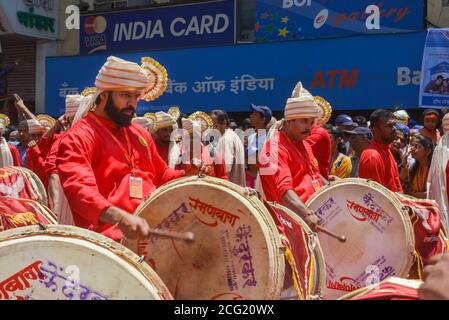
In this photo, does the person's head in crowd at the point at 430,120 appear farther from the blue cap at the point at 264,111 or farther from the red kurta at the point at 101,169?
the red kurta at the point at 101,169

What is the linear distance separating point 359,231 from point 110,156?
231cm

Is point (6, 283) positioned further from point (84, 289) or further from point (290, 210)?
point (290, 210)

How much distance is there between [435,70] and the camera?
12.0 m

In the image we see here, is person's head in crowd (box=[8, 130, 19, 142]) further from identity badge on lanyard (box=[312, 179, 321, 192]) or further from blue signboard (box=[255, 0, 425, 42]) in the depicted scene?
identity badge on lanyard (box=[312, 179, 321, 192])

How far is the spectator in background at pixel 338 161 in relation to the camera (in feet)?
29.1

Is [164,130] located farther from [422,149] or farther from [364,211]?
[364,211]

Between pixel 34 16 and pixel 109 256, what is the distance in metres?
19.8

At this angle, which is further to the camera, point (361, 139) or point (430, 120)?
point (430, 120)

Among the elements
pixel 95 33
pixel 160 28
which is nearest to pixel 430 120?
pixel 160 28

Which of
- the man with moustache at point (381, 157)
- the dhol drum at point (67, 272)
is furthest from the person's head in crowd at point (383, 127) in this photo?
the dhol drum at point (67, 272)

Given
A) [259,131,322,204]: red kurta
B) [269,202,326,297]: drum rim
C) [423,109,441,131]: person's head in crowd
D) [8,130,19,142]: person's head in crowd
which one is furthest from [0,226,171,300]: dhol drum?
[8,130,19,142]: person's head in crowd

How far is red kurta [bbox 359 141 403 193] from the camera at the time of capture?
6.52 meters

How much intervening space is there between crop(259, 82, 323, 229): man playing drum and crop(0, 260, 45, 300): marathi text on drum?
2822mm
